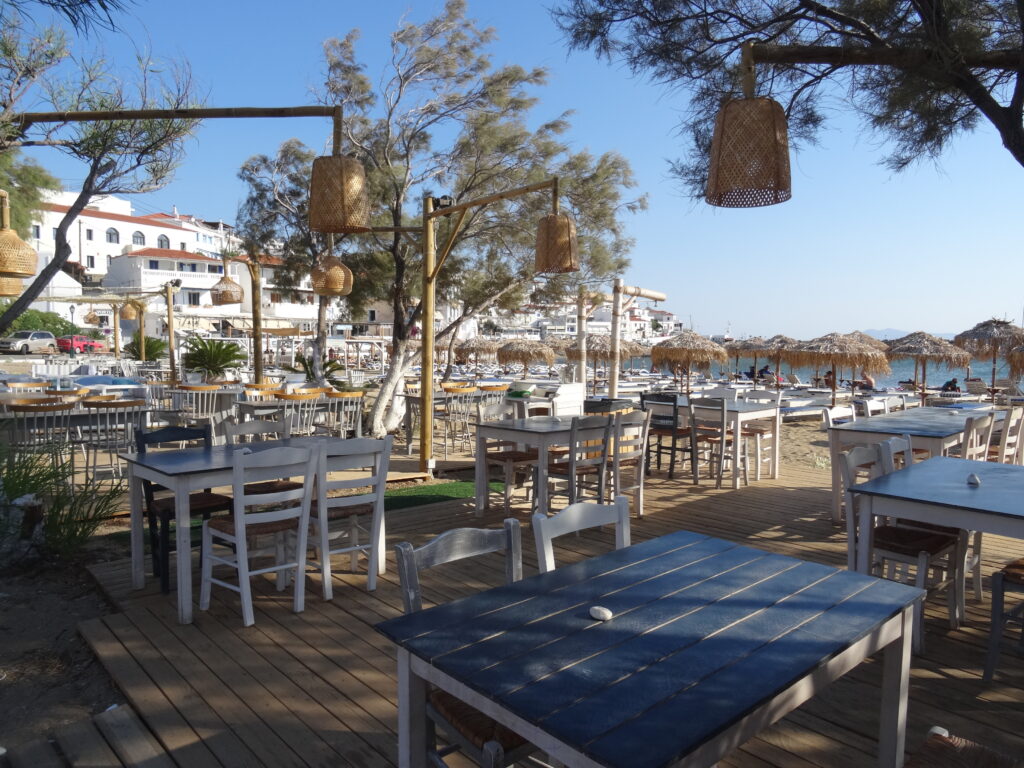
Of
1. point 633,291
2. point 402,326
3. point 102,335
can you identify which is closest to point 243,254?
point 402,326

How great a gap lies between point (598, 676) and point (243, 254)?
13066mm

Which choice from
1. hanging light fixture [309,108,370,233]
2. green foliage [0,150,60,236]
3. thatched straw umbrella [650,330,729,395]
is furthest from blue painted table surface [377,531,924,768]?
thatched straw umbrella [650,330,729,395]

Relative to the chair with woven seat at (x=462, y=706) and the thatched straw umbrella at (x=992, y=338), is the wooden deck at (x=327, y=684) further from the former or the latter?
the thatched straw umbrella at (x=992, y=338)

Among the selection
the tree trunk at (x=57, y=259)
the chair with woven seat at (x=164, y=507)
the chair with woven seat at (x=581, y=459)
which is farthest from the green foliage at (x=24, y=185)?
the chair with woven seat at (x=581, y=459)

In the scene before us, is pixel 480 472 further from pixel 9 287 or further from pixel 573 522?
pixel 9 287

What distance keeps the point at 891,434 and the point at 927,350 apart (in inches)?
576

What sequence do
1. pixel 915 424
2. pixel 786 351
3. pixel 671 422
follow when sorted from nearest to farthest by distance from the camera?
pixel 915 424 → pixel 671 422 → pixel 786 351

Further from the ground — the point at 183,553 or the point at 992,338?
Result: the point at 992,338

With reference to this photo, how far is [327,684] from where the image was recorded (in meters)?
3.03

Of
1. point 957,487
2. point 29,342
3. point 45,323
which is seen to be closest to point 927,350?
point 957,487

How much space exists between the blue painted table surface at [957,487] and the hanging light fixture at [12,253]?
17.0 feet

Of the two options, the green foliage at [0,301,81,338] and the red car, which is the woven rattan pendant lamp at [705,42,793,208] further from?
the green foliage at [0,301,81,338]

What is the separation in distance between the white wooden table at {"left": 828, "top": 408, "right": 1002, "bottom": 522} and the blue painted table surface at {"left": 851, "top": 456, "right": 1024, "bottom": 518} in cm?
150

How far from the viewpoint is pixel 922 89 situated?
3.56 m
